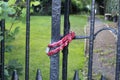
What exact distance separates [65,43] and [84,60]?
4402 mm

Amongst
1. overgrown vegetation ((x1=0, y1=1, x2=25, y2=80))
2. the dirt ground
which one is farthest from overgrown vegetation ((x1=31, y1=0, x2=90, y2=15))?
the dirt ground

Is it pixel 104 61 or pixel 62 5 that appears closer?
pixel 104 61

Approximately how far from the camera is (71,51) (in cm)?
671

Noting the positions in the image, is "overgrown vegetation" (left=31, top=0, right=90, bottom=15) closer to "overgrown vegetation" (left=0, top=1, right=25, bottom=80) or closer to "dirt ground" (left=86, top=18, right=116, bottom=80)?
"overgrown vegetation" (left=0, top=1, right=25, bottom=80)

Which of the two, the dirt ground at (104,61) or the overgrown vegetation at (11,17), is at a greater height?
the overgrown vegetation at (11,17)

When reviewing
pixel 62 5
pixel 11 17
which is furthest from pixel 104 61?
pixel 11 17

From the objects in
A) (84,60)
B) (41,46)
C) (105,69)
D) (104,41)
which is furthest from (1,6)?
(104,41)

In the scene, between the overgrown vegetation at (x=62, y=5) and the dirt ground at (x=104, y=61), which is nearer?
the overgrown vegetation at (x=62, y=5)

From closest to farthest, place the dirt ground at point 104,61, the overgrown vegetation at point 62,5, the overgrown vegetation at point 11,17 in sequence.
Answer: the overgrown vegetation at point 11,17, the overgrown vegetation at point 62,5, the dirt ground at point 104,61

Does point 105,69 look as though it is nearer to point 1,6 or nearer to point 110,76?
point 110,76

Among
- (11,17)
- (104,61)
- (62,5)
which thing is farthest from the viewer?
(62,5)

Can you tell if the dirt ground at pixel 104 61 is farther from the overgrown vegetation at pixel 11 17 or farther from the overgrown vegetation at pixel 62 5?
the overgrown vegetation at pixel 11 17

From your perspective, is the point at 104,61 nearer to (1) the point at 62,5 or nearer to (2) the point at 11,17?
(1) the point at 62,5

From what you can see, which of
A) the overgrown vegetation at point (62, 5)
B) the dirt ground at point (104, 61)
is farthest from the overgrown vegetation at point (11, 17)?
the dirt ground at point (104, 61)
